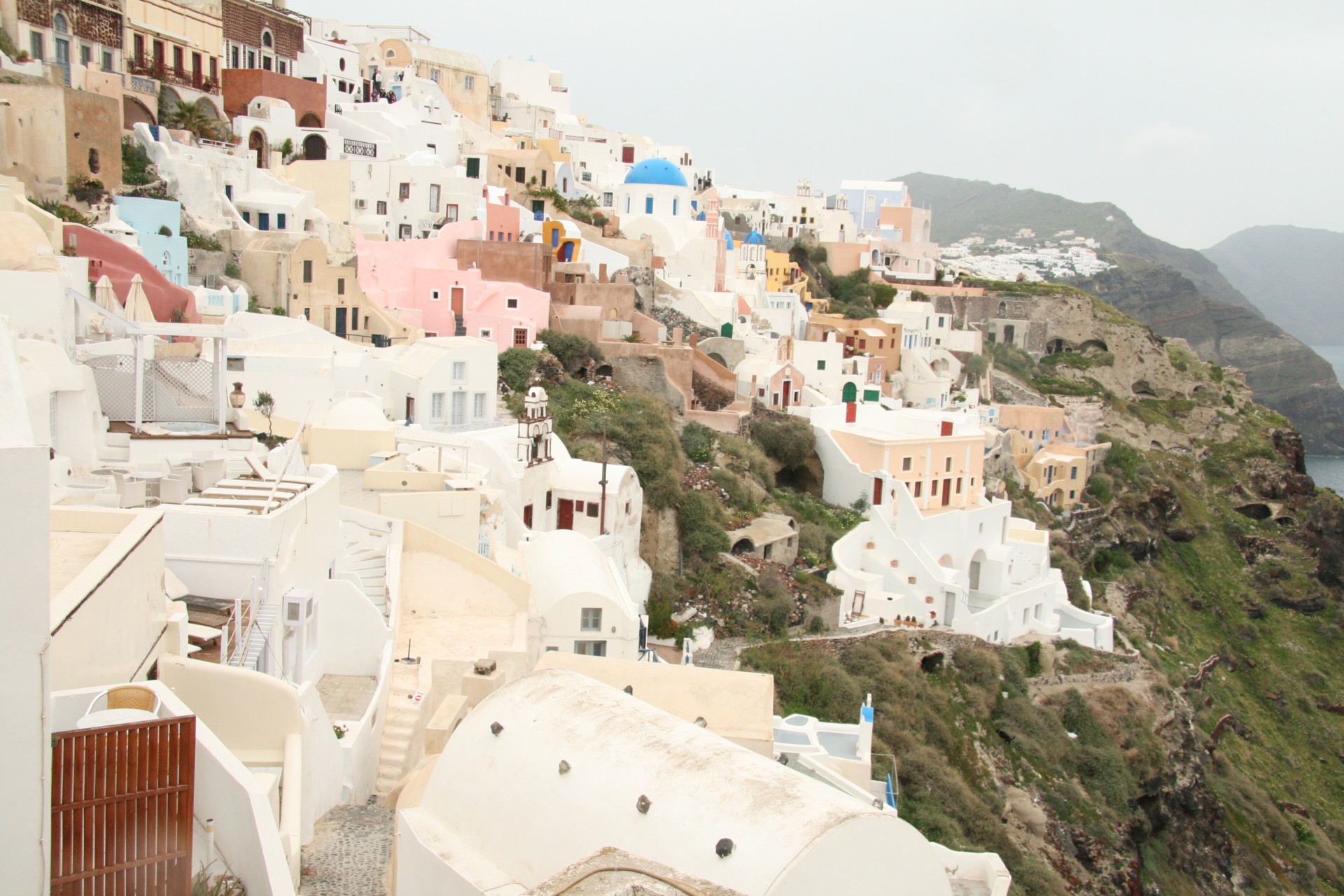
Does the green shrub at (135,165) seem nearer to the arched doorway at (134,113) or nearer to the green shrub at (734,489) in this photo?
the arched doorway at (134,113)

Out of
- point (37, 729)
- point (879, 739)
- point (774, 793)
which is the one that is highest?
point (37, 729)

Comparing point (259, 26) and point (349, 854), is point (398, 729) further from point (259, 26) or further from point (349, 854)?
point (259, 26)

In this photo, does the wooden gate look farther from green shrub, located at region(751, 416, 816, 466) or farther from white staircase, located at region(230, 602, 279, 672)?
green shrub, located at region(751, 416, 816, 466)

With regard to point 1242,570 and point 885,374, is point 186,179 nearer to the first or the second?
point 885,374

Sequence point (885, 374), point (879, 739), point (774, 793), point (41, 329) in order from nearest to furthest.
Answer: point (774, 793)
point (41, 329)
point (879, 739)
point (885, 374)

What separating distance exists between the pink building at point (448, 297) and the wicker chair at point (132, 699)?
78.7 feet

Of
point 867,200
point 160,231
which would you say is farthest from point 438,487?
point 867,200

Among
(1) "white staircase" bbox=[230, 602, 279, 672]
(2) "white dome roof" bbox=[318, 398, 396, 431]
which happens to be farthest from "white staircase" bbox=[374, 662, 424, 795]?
(2) "white dome roof" bbox=[318, 398, 396, 431]

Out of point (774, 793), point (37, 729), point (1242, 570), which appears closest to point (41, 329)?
point (37, 729)

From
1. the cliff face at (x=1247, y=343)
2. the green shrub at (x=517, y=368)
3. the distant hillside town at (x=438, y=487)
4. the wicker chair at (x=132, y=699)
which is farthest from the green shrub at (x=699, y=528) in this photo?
the cliff face at (x=1247, y=343)

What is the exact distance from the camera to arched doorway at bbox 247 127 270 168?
34.4 meters

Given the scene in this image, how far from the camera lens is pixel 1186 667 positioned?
37406 mm

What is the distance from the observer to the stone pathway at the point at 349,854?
29.0ft

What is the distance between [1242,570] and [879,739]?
32361 mm
